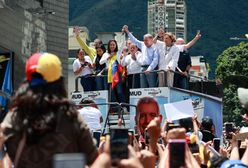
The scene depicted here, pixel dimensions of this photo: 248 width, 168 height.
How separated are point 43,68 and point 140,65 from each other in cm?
1080

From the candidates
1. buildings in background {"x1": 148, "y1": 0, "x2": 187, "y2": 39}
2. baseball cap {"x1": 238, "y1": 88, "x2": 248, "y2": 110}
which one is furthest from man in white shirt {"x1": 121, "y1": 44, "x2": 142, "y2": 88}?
buildings in background {"x1": 148, "y1": 0, "x2": 187, "y2": 39}

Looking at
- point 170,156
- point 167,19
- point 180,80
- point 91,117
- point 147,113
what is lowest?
point 91,117

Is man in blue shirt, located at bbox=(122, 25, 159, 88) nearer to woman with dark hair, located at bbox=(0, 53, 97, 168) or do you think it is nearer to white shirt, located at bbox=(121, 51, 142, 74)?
white shirt, located at bbox=(121, 51, 142, 74)

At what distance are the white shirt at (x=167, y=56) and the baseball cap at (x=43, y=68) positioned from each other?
1005 centimetres

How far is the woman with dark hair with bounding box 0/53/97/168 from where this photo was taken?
525 centimetres

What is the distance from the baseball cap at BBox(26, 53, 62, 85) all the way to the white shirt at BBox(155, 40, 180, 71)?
1005 cm

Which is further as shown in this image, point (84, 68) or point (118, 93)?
point (84, 68)

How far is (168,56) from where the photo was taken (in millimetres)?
15617

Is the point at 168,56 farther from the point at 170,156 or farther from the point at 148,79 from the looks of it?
the point at 170,156

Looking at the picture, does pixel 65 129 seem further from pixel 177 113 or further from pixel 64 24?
pixel 64 24

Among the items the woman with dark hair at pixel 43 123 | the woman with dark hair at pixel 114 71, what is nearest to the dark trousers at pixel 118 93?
→ the woman with dark hair at pixel 114 71

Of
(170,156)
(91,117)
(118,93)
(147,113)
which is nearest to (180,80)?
(118,93)

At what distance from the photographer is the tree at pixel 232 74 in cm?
7825

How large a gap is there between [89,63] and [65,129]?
40.5 ft
